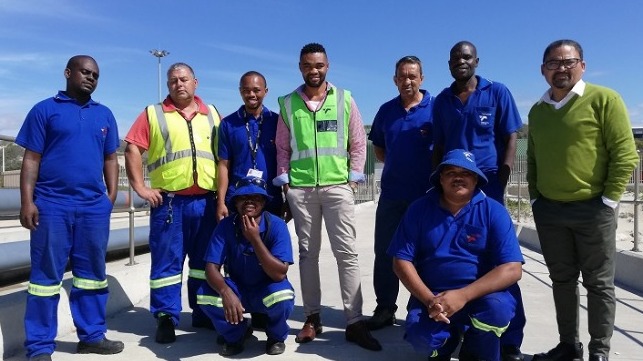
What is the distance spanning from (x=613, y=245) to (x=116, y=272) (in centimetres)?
417

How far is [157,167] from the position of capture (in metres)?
4.21

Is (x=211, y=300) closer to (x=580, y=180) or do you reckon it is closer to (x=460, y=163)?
(x=460, y=163)

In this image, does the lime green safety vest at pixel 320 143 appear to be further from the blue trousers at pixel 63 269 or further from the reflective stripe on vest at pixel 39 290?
the reflective stripe on vest at pixel 39 290

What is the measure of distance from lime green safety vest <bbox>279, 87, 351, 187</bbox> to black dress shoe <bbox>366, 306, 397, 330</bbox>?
3.67 feet

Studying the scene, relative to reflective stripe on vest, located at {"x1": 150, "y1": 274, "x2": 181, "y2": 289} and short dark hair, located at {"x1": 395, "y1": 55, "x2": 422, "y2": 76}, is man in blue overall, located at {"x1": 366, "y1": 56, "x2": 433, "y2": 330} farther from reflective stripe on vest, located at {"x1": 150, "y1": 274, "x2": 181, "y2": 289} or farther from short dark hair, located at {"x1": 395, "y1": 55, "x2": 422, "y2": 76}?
reflective stripe on vest, located at {"x1": 150, "y1": 274, "x2": 181, "y2": 289}

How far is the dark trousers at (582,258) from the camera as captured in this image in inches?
132

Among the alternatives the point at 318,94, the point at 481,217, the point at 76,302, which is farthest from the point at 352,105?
the point at 76,302

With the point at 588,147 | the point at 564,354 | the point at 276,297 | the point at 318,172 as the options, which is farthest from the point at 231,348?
the point at 588,147

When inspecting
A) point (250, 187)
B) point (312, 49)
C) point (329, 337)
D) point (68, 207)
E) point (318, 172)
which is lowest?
point (329, 337)

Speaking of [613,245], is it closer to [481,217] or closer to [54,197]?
[481,217]

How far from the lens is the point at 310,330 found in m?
3.98

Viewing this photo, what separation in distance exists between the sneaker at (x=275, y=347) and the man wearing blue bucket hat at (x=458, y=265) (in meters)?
0.92

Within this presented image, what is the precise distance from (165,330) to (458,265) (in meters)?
2.18

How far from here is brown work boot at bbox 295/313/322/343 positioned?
3.94 meters
